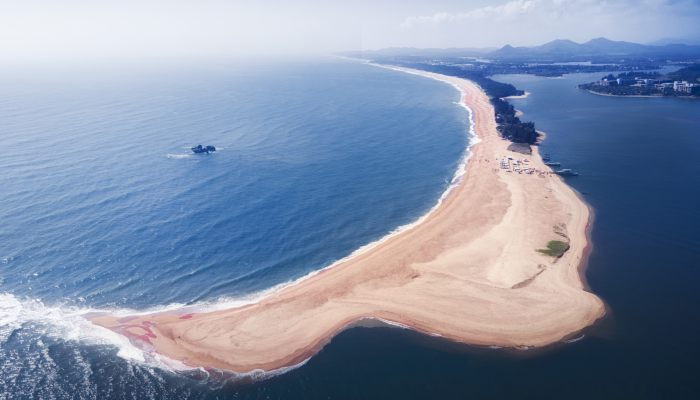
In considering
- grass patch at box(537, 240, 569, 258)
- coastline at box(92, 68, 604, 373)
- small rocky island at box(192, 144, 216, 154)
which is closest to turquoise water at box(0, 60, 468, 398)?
small rocky island at box(192, 144, 216, 154)

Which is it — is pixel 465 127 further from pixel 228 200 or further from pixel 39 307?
pixel 39 307

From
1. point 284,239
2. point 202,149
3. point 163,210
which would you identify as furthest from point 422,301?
point 202,149

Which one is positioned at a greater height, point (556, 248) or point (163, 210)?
point (163, 210)

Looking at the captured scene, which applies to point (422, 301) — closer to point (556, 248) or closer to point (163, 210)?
point (556, 248)

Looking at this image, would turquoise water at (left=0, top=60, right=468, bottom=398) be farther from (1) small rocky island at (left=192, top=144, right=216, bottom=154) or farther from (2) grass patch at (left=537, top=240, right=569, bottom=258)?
(2) grass patch at (left=537, top=240, right=569, bottom=258)

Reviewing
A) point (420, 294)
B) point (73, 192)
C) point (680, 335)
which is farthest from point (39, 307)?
point (680, 335)

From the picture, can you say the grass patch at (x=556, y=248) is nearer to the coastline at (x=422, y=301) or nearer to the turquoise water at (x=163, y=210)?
the coastline at (x=422, y=301)
